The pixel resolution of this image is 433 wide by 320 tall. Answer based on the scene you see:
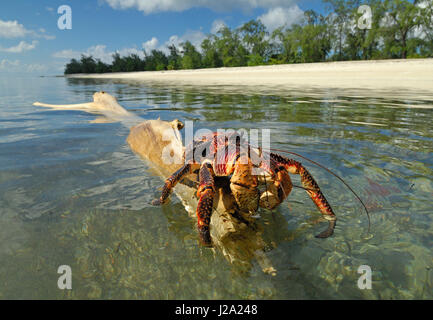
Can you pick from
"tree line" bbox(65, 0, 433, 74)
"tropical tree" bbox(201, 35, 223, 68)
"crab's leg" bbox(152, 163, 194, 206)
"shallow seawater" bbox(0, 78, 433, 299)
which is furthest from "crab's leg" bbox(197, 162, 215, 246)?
"tropical tree" bbox(201, 35, 223, 68)

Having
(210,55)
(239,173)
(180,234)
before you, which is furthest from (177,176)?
(210,55)

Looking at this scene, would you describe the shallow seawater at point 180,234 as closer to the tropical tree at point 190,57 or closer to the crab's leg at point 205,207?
the crab's leg at point 205,207

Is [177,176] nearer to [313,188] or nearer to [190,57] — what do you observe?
[313,188]

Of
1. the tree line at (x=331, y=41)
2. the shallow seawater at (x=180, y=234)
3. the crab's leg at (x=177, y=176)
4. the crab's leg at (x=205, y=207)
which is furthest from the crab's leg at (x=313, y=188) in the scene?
the tree line at (x=331, y=41)

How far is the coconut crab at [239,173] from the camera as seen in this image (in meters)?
1.78

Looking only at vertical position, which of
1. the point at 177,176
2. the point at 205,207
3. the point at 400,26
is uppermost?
the point at 400,26

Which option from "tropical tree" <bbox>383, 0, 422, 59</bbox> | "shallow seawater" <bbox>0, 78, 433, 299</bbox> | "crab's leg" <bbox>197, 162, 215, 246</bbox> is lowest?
"shallow seawater" <bbox>0, 78, 433, 299</bbox>

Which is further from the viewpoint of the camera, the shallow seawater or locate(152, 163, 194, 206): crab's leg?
locate(152, 163, 194, 206): crab's leg

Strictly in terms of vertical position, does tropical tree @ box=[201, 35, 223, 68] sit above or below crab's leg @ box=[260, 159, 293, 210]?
above

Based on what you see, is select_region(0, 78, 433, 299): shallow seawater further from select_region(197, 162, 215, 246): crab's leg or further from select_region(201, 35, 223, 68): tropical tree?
select_region(201, 35, 223, 68): tropical tree

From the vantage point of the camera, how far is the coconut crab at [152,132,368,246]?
1.78m

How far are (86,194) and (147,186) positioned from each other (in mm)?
757

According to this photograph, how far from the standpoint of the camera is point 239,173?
1.77m
